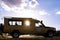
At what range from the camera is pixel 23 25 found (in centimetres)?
2477

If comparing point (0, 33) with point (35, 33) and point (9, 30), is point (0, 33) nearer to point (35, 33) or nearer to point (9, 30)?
point (9, 30)

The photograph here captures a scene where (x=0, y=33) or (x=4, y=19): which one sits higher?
(x=4, y=19)

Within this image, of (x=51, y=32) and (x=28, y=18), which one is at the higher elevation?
(x=28, y=18)

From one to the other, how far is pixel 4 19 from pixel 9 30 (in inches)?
53.7

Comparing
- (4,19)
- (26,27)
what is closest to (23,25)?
(26,27)

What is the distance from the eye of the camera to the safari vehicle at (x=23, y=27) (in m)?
24.6

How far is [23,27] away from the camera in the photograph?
2481 centimetres

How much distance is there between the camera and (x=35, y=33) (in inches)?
997

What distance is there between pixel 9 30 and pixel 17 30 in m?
0.91

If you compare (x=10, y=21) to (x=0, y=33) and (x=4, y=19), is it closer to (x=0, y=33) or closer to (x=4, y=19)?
(x=4, y=19)

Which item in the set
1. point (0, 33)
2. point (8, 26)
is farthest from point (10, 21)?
point (0, 33)

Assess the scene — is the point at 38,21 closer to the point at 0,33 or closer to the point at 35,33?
the point at 35,33

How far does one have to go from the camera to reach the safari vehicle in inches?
970

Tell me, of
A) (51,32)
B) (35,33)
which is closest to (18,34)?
(35,33)
